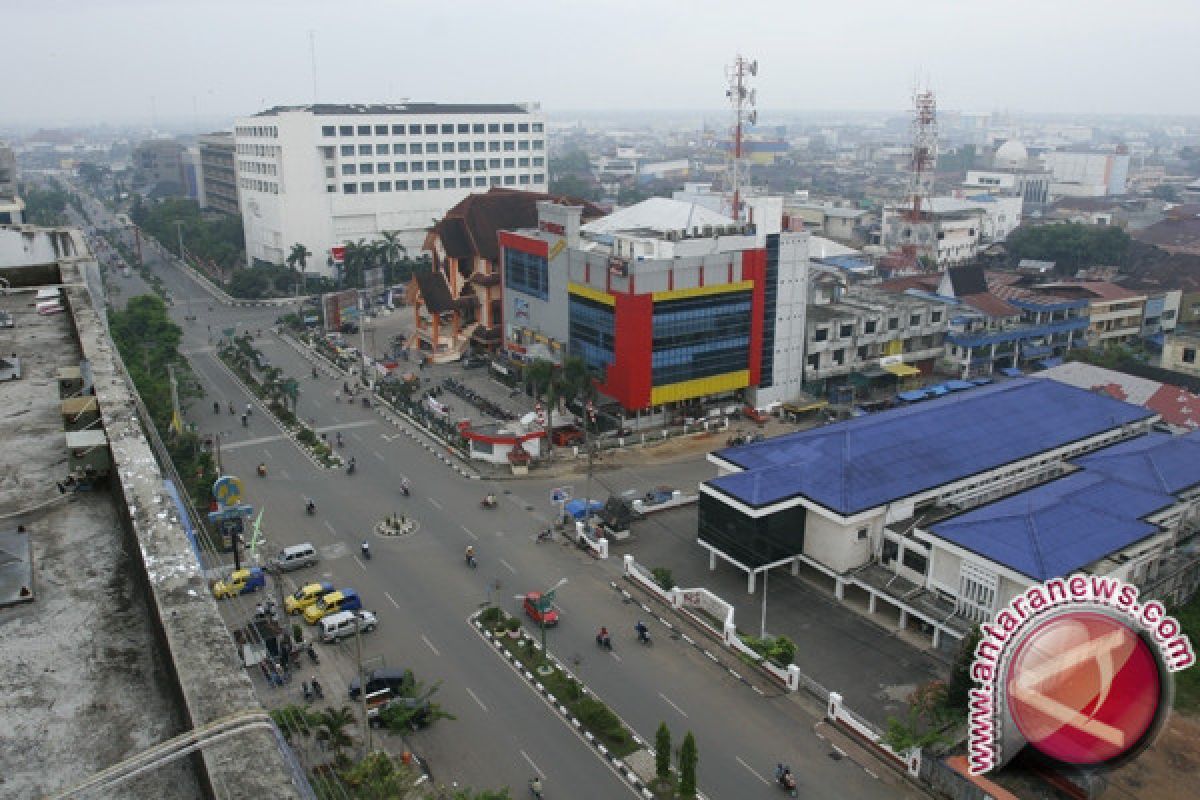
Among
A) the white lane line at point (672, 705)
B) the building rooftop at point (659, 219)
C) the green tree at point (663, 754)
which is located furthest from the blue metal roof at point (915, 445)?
the building rooftop at point (659, 219)

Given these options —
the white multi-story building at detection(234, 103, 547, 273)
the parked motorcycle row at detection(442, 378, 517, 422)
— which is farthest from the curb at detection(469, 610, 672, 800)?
the white multi-story building at detection(234, 103, 547, 273)

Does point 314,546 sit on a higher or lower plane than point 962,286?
lower

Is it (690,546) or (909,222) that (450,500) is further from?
(909,222)

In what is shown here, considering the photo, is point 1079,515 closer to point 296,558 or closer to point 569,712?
point 569,712

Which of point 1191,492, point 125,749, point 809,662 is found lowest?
point 809,662

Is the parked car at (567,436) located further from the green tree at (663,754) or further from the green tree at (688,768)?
the green tree at (688,768)

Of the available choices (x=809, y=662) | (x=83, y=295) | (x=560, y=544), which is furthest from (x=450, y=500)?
(x=83, y=295)

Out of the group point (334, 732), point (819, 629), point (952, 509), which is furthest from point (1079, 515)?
point (334, 732)

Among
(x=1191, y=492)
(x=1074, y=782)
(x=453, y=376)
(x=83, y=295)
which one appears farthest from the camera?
(x=453, y=376)
